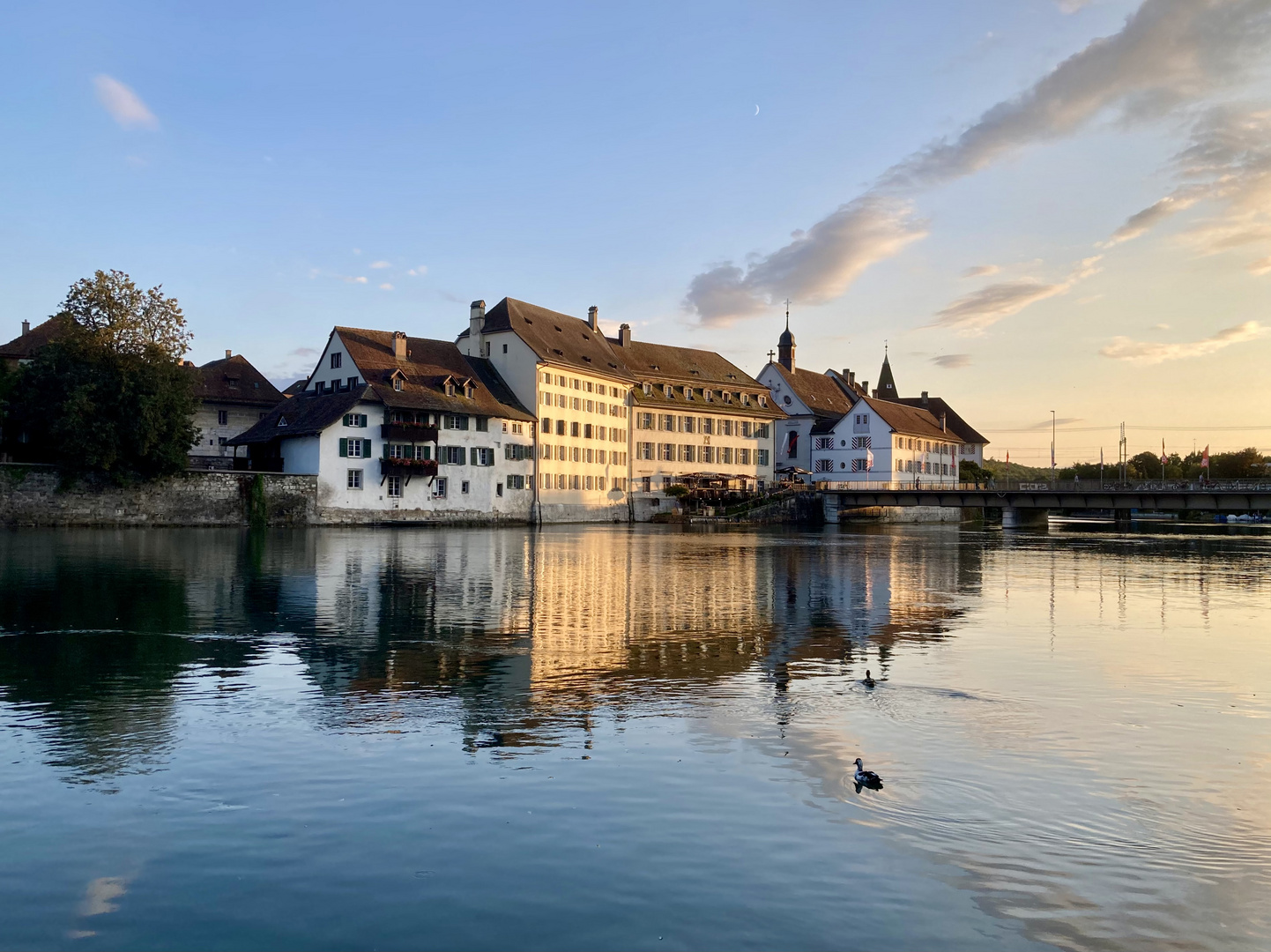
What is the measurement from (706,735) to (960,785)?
10.5 ft

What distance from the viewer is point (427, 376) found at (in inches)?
3191

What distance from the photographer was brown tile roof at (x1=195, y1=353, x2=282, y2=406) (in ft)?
294

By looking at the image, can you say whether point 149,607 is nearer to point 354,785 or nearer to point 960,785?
point 354,785

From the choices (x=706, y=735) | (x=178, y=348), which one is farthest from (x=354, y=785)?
(x=178, y=348)

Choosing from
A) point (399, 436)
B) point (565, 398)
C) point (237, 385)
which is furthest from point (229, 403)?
point (565, 398)

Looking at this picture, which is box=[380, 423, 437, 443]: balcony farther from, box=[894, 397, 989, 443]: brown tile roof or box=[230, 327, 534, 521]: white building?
box=[894, 397, 989, 443]: brown tile roof

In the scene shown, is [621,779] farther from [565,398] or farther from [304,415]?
[565,398]

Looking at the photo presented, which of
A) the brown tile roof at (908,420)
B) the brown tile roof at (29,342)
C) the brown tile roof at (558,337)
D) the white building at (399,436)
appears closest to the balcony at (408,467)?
the white building at (399,436)

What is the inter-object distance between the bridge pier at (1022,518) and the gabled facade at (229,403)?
6431 centimetres

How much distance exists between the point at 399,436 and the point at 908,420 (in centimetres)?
6745

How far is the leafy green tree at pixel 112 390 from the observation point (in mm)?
63000

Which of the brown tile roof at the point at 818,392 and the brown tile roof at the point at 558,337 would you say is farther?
the brown tile roof at the point at 818,392

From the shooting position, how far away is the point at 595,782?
1073 centimetres

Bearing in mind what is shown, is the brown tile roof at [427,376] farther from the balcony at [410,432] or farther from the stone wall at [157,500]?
the stone wall at [157,500]
